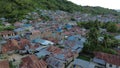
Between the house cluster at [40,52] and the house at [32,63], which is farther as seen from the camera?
the house cluster at [40,52]

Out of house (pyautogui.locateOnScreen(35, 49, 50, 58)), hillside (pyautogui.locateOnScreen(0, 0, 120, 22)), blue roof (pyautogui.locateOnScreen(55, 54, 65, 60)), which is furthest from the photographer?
hillside (pyautogui.locateOnScreen(0, 0, 120, 22))

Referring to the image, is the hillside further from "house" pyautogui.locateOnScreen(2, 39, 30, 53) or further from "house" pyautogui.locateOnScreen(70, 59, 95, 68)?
"house" pyautogui.locateOnScreen(70, 59, 95, 68)

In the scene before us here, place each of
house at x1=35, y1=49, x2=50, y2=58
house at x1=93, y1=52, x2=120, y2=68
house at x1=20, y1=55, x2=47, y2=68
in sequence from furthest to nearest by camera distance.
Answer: house at x1=35, y1=49, x2=50, y2=58, house at x1=93, y1=52, x2=120, y2=68, house at x1=20, y1=55, x2=47, y2=68

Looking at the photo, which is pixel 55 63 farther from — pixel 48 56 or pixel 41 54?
pixel 41 54

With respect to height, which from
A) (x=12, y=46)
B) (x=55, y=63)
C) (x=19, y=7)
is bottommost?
(x=55, y=63)

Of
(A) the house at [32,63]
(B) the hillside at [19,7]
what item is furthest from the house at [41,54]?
(B) the hillside at [19,7]

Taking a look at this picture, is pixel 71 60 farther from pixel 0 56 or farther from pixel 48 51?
pixel 0 56

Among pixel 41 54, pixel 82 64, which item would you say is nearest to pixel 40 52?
pixel 41 54

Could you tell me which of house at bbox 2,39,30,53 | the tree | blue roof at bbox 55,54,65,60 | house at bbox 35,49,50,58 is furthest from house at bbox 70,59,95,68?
the tree

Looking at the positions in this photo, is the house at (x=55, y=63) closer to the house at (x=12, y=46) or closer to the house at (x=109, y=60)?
the house at (x=109, y=60)

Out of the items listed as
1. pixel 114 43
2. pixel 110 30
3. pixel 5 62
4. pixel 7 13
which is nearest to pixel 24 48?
pixel 5 62

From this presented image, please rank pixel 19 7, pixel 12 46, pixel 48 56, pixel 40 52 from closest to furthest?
pixel 48 56
pixel 40 52
pixel 12 46
pixel 19 7
